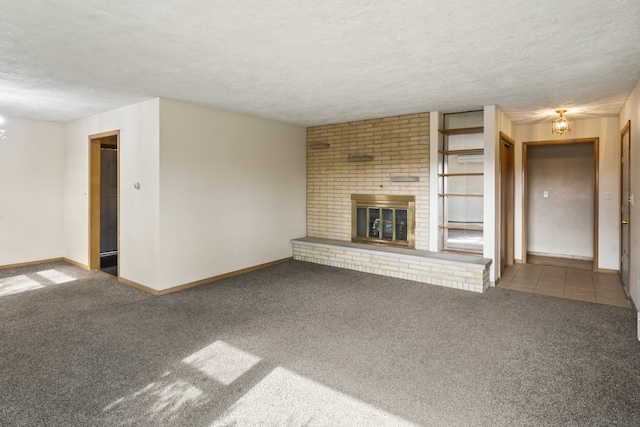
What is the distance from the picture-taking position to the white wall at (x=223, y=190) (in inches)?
182

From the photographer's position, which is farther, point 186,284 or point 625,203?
point 625,203

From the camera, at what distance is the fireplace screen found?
5.72 metres

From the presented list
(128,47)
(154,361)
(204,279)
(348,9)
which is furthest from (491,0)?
(204,279)

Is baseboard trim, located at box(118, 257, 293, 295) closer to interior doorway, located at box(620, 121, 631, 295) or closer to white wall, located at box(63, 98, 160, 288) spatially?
white wall, located at box(63, 98, 160, 288)

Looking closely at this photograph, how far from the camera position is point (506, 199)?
19.4 feet

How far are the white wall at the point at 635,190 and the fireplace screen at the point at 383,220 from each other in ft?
8.50

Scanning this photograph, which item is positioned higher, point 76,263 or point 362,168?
point 362,168

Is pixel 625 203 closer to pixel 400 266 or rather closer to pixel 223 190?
pixel 400 266

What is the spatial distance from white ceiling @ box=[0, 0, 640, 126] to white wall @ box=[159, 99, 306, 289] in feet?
1.55

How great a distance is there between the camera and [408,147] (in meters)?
5.61

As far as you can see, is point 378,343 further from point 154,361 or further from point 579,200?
point 579,200

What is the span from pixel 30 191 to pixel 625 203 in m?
9.02

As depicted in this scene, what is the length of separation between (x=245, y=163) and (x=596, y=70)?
4.37m

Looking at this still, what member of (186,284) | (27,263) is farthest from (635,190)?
(27,263)
